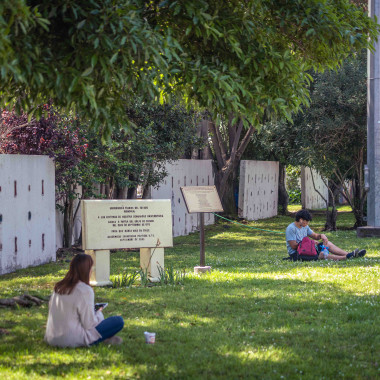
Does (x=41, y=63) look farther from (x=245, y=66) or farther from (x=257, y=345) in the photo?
(x=257, y=345)

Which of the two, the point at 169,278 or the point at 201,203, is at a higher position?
the point at 201,203

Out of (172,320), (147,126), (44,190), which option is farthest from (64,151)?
(172,320)

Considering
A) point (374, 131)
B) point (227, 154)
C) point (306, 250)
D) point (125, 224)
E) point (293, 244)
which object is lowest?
point (306, 250)

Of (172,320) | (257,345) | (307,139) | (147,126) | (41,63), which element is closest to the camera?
(41,63)

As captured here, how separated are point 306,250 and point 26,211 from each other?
5789mm

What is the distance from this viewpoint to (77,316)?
21.9ft

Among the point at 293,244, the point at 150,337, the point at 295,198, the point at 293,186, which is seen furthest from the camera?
the point at 293,186

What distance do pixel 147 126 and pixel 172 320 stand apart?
9634 millimetres

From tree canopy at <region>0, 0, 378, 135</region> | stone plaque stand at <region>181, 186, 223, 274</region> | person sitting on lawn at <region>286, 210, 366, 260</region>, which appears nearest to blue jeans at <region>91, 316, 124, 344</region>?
tree canopy at <region>0, 0, 378, 135</region>

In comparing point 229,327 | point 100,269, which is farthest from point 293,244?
point 229,327

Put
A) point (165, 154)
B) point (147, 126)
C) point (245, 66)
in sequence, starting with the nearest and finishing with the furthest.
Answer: point (245, 66), point (147, 126), point (165, 154)

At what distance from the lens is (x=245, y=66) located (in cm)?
754

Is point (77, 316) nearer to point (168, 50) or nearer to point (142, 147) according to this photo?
point (168, 50)

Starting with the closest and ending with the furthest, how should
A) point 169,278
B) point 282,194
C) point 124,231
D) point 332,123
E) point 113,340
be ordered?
point 113,340
point 169,278
point 124,231
point 332,123
point 282,194
